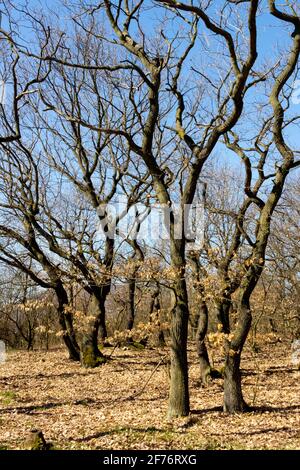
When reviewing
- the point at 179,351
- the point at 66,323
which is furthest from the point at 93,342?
the point at 179,351

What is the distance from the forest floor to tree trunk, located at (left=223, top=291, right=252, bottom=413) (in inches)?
9.8

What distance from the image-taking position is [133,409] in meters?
9.26

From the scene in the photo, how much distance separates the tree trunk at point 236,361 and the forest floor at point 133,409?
9.8 inches

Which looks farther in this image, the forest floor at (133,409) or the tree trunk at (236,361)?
the tree trunk at (236,361)

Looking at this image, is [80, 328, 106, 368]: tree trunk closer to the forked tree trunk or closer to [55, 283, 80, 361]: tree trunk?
the forked tree trunk

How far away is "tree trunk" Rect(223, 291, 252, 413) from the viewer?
8.50 meters

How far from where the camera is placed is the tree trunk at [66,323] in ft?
49.0

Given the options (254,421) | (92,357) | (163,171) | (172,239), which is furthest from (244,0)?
(92,357)

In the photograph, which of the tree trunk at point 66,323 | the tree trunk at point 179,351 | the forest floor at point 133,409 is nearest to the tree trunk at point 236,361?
the forest floor at point 133,409

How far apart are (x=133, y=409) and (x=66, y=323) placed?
21.5 ft

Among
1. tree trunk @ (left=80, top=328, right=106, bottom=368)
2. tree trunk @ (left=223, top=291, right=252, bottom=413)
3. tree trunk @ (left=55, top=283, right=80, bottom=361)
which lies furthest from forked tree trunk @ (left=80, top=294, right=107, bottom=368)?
tree trunk @ (left=223, top=291, right=252, bottom=413)

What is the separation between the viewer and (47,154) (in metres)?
16.0

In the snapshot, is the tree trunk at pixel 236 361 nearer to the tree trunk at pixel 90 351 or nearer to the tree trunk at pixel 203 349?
the tree trunk at pixel 203 349
